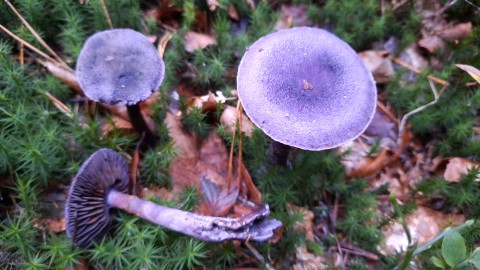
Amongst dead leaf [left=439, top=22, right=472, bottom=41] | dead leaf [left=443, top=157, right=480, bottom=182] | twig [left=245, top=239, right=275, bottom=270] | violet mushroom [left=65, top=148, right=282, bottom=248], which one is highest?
dead leaf [left=439, top=22, right=472, bottom=41]

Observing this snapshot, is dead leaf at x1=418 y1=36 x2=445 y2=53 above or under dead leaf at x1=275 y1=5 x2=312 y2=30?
under

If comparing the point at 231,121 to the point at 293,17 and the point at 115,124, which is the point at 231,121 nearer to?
the point at 115,124

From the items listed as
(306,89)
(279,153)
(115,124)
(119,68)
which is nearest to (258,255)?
(279,153)

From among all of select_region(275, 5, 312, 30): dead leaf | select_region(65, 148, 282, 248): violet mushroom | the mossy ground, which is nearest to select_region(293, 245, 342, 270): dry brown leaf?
the mossy ground

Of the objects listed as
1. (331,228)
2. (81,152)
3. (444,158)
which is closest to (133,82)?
(81,152)

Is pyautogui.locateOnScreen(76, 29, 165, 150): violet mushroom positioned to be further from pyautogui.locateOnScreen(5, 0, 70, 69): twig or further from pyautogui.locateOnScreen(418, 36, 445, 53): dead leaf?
pyautogui.locateOnScreen(418, 36, 445, 53): dead leaf

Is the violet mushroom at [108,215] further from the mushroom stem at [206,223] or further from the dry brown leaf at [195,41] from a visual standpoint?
the dry brown leaf at [195,41]

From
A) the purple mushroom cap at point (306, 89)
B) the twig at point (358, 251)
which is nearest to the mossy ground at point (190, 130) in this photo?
the twig at point (358, 251)
